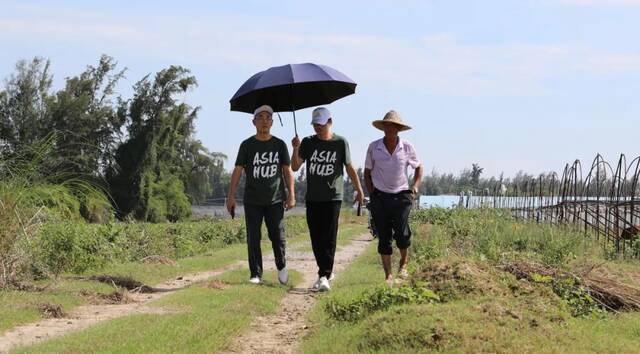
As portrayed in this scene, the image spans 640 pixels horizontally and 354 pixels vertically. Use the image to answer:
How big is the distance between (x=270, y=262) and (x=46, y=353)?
337 inches

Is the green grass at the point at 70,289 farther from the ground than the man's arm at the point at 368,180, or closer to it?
closer to it

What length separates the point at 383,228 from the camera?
893cm

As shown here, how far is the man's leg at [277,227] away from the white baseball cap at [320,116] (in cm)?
112

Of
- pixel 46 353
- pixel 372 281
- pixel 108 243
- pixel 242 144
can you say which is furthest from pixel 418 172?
pixel 108 243

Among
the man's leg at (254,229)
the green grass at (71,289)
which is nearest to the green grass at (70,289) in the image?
the green grass at (71,289)

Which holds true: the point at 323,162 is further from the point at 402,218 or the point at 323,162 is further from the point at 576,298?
the point at 576,298

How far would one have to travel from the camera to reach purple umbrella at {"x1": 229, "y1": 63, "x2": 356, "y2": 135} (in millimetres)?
9383

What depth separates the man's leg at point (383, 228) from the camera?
347 inches

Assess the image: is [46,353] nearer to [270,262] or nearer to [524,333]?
[524,333]

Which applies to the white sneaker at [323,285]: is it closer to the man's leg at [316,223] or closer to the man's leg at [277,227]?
the man's leg at [316,223]

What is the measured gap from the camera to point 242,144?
920 cm

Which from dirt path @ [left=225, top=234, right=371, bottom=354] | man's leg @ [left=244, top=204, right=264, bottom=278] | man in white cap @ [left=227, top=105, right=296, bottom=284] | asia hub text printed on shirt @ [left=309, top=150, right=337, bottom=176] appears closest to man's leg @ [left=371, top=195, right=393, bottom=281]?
asia hub text printed on shirt @ [left=309, top=150, right=337, bottom=176]

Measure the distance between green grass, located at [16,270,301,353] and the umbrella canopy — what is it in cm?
245

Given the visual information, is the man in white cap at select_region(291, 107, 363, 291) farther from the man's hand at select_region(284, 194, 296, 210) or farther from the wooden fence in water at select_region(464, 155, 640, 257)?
the wooden fence in water at select_region(464, 155, 640, 257)
